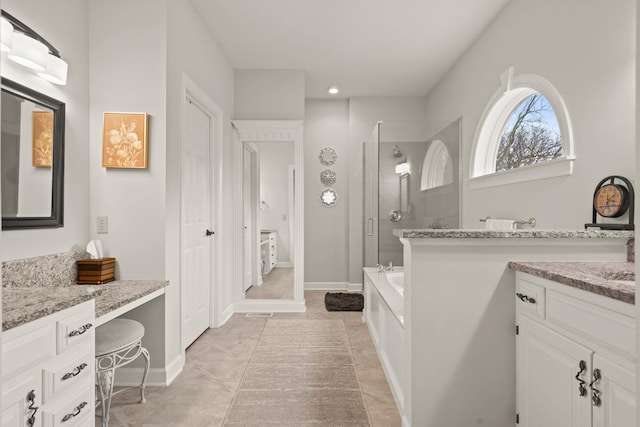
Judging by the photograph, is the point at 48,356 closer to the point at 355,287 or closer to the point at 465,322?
the point at 465,322

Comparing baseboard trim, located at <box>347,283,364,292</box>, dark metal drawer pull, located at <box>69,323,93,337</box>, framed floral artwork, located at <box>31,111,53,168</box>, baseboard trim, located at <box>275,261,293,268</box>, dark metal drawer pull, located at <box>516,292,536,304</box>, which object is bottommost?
baseboard trim, located at <box>347,283,364,292</box>

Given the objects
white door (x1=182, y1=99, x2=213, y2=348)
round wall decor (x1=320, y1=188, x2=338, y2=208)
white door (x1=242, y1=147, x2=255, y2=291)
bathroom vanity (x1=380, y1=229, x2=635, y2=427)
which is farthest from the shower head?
bathroom vanity (x1=380, y1=229, x2=635, y2=427)

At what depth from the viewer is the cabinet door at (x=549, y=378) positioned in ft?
4.35

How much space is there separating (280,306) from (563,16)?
3.52 m

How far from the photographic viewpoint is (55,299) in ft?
4.55

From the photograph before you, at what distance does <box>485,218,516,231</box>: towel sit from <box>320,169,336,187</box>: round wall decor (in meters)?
2.46

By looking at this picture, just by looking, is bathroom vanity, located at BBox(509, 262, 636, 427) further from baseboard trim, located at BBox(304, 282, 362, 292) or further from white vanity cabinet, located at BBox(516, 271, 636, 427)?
baseboard trim, located at BBox(304, 282, 362, 292)

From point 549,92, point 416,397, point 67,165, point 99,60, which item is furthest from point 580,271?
point 99,60

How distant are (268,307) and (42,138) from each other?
2.72 m

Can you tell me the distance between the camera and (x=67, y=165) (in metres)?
2.14

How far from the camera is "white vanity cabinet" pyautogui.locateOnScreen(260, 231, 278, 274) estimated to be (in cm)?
417

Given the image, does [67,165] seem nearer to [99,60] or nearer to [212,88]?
[99,60]

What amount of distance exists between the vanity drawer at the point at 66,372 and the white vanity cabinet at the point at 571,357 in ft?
6.25

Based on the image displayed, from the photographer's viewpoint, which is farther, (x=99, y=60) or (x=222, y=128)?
(x=222, y=128)
